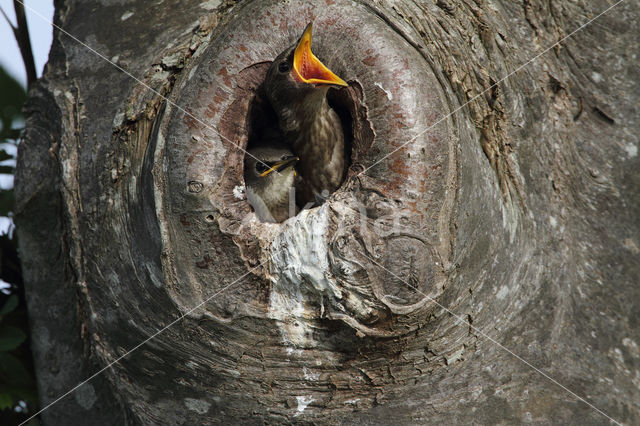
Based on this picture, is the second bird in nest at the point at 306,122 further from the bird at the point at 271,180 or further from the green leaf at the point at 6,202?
the green leaf at the point at 6,202

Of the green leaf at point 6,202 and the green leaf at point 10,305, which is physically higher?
the green leaf at point 6,202

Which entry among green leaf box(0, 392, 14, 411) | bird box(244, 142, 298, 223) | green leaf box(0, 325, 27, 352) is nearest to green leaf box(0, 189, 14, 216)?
green leaf box(0, 325, 27, 352)

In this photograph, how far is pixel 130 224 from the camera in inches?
85.0

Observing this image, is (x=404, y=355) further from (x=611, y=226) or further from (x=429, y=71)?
(x=611, y=226)

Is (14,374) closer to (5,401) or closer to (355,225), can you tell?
(5,401)

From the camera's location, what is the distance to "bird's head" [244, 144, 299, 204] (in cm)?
286

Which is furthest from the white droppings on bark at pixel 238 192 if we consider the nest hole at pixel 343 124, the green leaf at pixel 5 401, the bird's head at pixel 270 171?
the green leaf at pixel 5 401

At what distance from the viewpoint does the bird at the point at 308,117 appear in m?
2.31

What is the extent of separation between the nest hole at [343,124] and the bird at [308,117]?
1.0 inches

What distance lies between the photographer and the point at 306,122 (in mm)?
2850

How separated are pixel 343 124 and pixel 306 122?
177mm

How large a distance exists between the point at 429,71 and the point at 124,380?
1521 millimetres

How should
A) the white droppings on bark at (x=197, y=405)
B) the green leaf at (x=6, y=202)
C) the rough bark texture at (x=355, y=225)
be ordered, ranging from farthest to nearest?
the green leaf at (x=6, y=202) < the white droppings on bark at (x=197, y=405) < the rough bark texture at (x=355, y=225)

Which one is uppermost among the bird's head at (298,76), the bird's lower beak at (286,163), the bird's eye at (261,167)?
the bird's head at (298,76)
